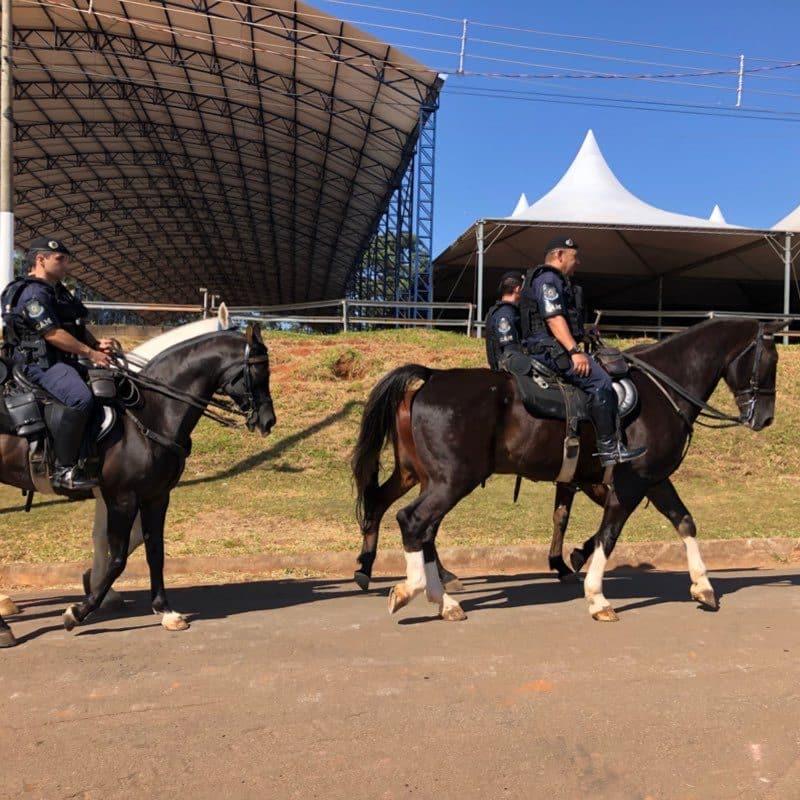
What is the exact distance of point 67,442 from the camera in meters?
4.58

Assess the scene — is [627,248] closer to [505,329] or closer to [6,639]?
[505,329]

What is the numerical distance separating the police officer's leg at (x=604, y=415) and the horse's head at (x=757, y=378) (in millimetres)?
1149

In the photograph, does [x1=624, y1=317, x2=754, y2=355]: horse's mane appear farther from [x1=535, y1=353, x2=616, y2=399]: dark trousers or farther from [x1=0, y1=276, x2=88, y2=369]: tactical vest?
[x1=0, y1=276, x2=88, y2=369]: tactical vest

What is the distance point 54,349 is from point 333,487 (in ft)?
19.8

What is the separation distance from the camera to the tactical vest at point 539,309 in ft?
17.4

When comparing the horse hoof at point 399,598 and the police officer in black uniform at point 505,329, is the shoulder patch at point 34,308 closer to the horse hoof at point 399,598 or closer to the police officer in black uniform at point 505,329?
the horse hoof at point 399,598

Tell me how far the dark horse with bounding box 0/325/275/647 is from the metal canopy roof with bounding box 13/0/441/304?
58.5 ft

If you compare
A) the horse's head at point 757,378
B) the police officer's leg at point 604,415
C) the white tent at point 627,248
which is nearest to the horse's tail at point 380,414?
the police officer's leg at point 604,415

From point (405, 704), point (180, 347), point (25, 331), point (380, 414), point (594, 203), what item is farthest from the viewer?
point (594, 203)

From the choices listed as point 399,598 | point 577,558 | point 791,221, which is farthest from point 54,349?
point 791,221

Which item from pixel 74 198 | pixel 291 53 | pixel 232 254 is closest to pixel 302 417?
pixel 291 53

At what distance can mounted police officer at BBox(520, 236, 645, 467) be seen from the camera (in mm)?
5133

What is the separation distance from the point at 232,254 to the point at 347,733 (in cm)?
4742

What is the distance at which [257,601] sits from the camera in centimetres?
569
